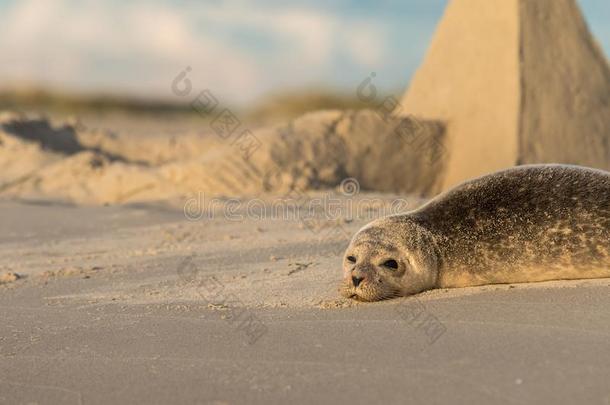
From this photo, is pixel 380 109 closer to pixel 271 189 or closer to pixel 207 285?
pixel 271 189

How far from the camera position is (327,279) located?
4.58 metres

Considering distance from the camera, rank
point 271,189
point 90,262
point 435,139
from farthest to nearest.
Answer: point 435,139, point 271,189, point 90,262

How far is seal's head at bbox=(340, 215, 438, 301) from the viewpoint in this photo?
405 centimetres

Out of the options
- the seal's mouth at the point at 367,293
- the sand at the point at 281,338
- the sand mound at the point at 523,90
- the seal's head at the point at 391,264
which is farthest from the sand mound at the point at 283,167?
the seal's mouth at the point at 367,293

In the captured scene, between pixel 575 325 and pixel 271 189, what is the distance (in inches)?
225

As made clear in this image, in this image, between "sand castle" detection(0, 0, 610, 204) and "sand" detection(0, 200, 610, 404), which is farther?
"sand castle" detection(0, 0, 610, 204)

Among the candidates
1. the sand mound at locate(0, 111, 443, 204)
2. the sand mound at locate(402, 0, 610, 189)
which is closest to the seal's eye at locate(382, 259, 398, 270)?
the sand mound at locate(0, 111, 443, 204)

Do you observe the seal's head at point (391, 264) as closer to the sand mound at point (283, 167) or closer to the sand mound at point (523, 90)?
the sand mound at point (283, 167)

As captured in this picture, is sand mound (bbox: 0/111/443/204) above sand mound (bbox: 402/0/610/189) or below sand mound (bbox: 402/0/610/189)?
below

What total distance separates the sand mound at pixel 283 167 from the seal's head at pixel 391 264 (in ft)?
14.5

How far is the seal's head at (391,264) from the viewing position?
4.05 meters

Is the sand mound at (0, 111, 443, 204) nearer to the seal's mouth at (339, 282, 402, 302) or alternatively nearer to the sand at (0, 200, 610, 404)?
the sand at (0, 200, 610, 404)

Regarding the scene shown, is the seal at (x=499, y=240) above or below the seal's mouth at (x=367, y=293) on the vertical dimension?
above

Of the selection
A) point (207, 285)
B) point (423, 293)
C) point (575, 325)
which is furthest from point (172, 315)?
Answer: point (575, 325)
